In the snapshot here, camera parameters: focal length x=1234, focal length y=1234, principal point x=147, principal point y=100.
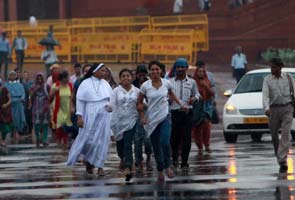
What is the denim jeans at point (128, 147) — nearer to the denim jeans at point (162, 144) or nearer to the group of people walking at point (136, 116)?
the group of people walking at point (136, 116)

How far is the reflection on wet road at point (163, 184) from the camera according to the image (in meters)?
14.9

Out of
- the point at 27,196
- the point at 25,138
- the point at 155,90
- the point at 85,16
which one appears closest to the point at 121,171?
the point at 155,90

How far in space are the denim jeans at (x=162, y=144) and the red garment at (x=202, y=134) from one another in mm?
5727

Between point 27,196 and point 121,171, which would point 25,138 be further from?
point 27,196

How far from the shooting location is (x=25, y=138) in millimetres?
29938

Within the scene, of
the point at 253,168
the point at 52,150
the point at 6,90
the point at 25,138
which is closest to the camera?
the point at 253,168

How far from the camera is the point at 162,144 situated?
16766mm

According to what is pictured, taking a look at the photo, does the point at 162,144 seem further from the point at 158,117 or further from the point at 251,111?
the point at 251,111

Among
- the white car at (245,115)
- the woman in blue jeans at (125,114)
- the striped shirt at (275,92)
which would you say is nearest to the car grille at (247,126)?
the white car at (245,115)

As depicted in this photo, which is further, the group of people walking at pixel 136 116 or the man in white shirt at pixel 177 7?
the man in white shirt at pixel 177 7

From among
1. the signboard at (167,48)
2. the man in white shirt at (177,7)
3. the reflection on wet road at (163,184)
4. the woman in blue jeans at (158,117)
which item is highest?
the man in white shirt at (177,7)

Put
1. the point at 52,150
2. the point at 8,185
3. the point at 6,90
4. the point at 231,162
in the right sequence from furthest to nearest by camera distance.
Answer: the point at 6,90 < the point at 52,150 < the point at 231,162 < the point at 8,185

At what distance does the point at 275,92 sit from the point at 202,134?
5.00m

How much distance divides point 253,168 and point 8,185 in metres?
3.73
